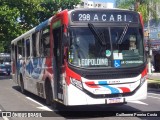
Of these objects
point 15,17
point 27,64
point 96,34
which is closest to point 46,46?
point 96,34

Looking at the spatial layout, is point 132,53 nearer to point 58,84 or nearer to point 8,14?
point 58,84

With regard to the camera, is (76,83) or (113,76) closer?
(76,83)

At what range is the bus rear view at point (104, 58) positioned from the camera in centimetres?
1024

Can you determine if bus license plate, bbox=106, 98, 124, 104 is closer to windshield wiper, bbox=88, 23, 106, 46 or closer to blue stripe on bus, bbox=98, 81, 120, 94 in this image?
blue stripe on bus, bbox=98, 81, 120, 94

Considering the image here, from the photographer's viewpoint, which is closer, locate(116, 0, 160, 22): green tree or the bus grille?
the bus grille

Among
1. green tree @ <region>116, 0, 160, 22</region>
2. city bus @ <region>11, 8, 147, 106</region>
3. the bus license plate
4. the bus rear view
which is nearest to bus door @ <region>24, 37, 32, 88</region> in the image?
city bus @ <region>11, 8, 147, 106</region>

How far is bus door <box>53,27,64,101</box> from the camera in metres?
11.0

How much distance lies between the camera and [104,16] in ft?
35.4

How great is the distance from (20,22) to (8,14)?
15.7 feet

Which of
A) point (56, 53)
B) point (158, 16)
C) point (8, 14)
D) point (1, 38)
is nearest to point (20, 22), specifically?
point (1, 38)

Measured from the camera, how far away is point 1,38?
33688 millimetres

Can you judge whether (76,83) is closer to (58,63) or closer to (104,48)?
(104,48)

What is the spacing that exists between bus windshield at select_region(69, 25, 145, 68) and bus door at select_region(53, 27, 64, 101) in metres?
0.70

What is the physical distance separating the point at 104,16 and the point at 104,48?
38.6 inches
